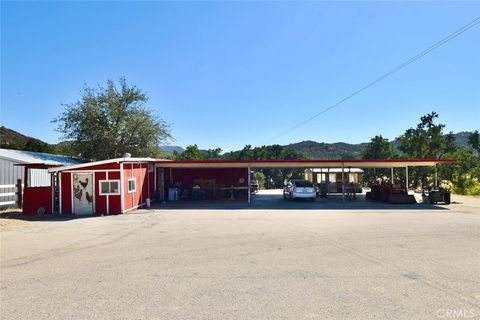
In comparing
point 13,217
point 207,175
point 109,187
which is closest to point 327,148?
point 207,175

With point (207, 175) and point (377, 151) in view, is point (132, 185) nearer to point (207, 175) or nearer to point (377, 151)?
point (207, 175)

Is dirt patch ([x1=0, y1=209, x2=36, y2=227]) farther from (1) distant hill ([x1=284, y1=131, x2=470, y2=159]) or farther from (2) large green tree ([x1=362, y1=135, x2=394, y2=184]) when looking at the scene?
(1) distant hill ([x1=284, y1=131, x2=470, y2=159])

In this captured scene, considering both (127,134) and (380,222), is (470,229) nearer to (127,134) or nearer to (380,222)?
(380,222)

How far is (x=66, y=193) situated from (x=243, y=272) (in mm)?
15144

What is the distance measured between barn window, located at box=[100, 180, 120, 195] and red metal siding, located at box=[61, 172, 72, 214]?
5.24 ft

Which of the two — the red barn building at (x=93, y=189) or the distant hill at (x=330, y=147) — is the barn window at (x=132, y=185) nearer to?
the red barn building at (x=93, y=189)

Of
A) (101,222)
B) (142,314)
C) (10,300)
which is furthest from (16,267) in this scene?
(101,222)

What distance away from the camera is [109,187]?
1998 centimetres

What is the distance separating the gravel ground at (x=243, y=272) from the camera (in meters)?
5.51

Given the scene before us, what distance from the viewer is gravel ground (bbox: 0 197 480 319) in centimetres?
551

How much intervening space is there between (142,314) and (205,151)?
6842cm

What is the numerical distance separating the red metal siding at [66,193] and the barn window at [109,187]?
5.24 feet

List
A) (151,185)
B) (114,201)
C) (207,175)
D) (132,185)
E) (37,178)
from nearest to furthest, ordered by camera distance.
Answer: (114,201), (132,185), (37,178), (151,185), (207,175)

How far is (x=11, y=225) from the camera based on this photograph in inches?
610
